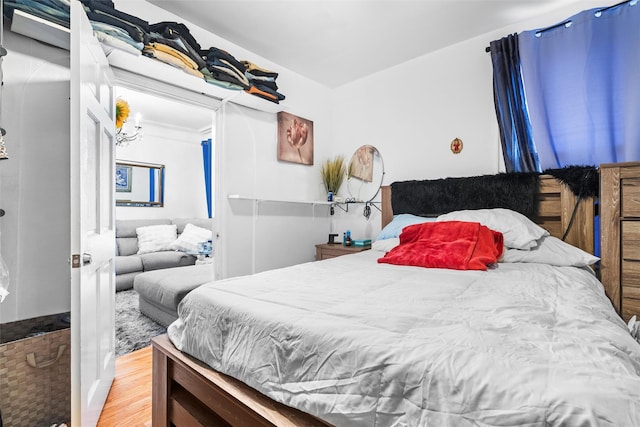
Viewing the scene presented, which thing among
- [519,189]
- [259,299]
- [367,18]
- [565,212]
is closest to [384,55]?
[367,18]

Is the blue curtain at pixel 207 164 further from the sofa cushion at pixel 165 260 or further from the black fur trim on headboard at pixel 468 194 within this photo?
the black fur trim on headboard at pixel 468 194

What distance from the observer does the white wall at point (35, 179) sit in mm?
1497

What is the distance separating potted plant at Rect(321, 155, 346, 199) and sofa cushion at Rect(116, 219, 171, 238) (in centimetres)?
303

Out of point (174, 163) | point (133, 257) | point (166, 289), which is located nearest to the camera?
point (166, 289)

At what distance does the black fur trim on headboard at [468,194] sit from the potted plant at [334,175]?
2.52 feet

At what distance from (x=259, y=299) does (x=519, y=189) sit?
2.08 meters

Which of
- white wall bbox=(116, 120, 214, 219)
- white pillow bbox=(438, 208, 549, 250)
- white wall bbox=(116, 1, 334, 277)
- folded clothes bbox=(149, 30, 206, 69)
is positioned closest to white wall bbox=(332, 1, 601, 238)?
white wall bbox=(116, 1, 334, 277)

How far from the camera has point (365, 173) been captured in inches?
135

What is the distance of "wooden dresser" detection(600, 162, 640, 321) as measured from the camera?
1.67m

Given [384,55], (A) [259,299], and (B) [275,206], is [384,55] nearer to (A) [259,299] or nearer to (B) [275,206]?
(B) [275,206]

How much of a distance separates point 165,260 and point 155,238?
0.51 meters

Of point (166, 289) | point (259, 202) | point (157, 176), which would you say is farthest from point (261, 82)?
point (157, 176)

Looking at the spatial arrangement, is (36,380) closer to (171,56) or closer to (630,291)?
(171,56)

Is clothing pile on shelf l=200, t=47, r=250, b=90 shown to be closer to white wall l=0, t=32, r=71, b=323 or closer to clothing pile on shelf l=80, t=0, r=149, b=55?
clothing pile on shelf l=80, t=0, r=149, b=55
